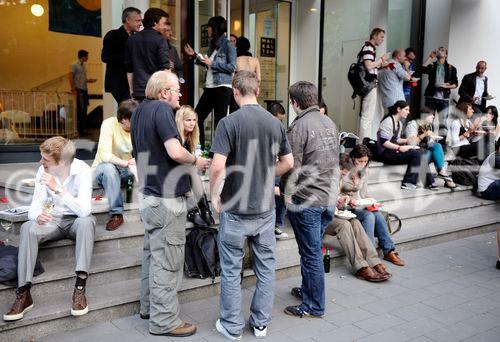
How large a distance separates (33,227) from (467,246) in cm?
524

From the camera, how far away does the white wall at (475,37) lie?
10.1 m

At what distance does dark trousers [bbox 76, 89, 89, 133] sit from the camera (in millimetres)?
9070

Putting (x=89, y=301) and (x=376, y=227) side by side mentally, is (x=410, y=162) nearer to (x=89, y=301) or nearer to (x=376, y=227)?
(x=376, y=227)

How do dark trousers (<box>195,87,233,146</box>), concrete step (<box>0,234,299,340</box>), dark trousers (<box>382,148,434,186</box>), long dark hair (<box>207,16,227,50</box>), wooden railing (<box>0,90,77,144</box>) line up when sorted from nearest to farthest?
concrete step (<box>0,234,299,340</box>)
long dark hair (<box>207,16,227,50</box>)
dark trousers (<box>195,87,233,146</box>)
dark trousers (<box>382,148,434,186</box>)
wooden railing (<box>0,90,77,144</box>)

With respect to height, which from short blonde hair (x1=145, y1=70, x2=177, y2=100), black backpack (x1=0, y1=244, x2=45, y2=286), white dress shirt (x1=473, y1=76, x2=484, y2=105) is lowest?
black backpack (x1=0, y1=244, x2=45, y2=286)

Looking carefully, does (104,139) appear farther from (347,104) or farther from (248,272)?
(347,104)

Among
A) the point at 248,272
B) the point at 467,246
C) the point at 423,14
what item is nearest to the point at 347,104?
the point at 423,14

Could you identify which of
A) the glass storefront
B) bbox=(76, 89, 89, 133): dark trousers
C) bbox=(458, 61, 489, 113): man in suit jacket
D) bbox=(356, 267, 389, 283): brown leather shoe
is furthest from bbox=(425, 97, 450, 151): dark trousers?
bbox=(76, 89, 89, 133): dark trousers

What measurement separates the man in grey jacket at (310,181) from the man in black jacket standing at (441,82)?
6552mm

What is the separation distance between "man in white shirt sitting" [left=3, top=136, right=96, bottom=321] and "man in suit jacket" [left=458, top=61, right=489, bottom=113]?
815cm

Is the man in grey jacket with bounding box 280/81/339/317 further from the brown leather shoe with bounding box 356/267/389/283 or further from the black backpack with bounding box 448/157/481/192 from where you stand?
the black backpack with bounding box 448/157/481/192

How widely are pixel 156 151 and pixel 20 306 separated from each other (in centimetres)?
149

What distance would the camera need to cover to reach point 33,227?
3873 mm

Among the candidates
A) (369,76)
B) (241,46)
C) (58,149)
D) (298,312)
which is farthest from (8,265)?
(369,76)
